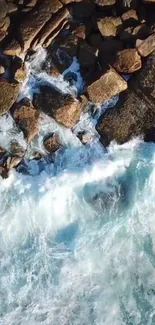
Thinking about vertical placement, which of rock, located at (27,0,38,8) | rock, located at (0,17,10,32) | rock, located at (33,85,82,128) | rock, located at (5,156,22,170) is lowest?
rock, located at (5,156,22,170)

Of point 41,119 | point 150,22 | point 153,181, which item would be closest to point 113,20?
point 150,22

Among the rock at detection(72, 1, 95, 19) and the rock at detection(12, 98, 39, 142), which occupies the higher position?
the rock at detection(72, 1, 95, 19)

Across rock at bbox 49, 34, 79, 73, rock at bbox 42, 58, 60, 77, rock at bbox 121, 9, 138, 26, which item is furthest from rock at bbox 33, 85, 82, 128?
rock at bbox 121, 9, 138, 26

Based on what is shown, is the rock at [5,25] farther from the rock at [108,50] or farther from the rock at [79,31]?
the rock at [108,50]

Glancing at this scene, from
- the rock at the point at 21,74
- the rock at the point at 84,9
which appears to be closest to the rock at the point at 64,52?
the rock at the point at 84,9

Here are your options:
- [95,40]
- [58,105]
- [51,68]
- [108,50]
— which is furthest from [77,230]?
[95,40]

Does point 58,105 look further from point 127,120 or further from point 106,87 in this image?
point 127,120

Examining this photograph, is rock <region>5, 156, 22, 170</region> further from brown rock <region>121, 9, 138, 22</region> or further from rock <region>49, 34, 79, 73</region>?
brown rock <region>121, 9, 138, 22</region>

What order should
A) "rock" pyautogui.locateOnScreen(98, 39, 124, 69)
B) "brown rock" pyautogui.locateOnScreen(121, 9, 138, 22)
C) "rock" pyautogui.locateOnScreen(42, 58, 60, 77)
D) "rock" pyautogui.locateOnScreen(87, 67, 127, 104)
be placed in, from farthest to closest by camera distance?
1. "rock" pyautogui.locateOnScreen(42, 58, 60, 77)
2. "brown rock" pyautogui.locateOnScreen(121, 9, 138, 22)
3. "rock" pyautogui.locateOnScreen(98, 39, 124, 69)
4. "rock" pyautogui.locateOnScreen(87, 67, 127, 104)
